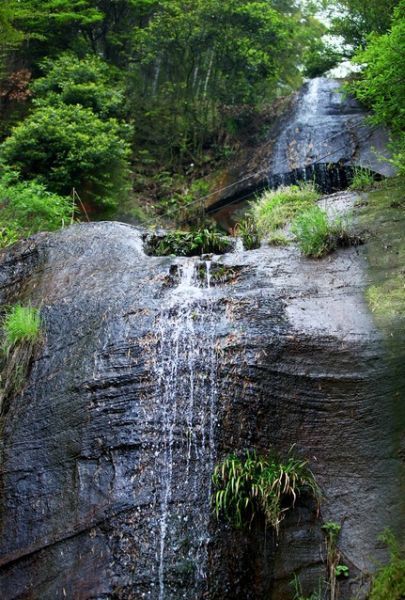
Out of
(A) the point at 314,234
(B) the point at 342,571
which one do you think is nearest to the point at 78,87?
(A) the point at 314,234

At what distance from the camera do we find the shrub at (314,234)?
7969 mm

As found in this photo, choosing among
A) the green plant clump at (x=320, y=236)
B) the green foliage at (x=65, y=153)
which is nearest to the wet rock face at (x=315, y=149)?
the green foliage at (x=65, y=153)

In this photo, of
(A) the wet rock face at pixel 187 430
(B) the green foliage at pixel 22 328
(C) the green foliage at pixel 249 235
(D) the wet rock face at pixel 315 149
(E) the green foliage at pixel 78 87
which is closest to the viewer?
(A) the wet rock face at pixel 187 430

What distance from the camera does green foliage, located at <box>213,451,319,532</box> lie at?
5.76 m

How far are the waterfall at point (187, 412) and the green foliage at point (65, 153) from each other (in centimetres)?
524

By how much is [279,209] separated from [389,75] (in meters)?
2.36

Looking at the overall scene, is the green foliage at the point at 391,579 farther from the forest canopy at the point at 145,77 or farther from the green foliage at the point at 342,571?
the forest canopy at the point at 145,77

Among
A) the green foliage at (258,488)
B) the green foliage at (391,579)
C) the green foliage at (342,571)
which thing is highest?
the green foliage at (258,488)

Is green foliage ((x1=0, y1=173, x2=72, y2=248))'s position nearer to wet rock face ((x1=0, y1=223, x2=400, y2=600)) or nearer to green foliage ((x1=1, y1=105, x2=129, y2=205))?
green foliage ((x1=1, y1=105, x2=129, y2=205))

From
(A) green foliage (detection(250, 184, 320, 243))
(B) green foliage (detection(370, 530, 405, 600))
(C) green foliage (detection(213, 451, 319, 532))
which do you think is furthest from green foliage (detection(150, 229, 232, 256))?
(B) green foliage (detection(370, 530, 405, 600))

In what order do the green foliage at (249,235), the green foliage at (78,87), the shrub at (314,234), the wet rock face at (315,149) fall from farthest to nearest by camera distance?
the green foliage at (78,87) → the wet rock face at (315,149) → the green foliage at (249,235) → the shrub at (314,234)

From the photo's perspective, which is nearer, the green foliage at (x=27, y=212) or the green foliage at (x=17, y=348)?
the green foliage at (x=17, y=348)

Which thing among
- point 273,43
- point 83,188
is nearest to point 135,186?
point 83,188

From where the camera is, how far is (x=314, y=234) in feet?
26.3
